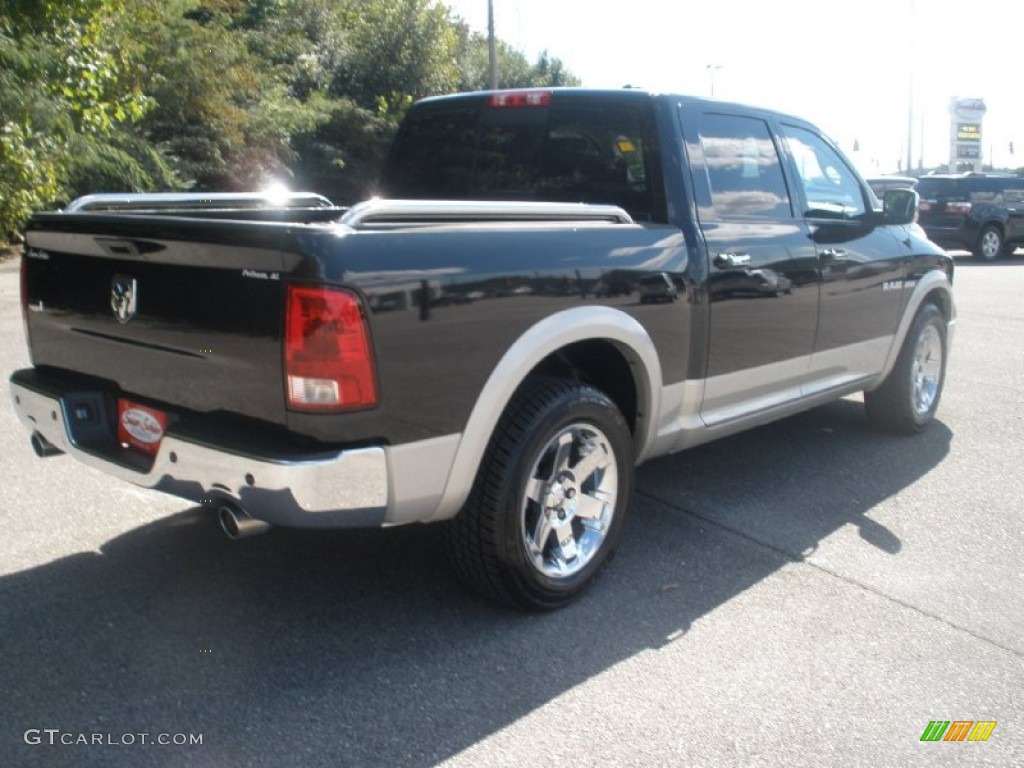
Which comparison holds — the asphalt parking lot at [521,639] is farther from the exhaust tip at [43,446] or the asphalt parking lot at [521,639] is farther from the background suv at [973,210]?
Answer: the background suv at [973,210]

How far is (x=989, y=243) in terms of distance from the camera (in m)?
20.2

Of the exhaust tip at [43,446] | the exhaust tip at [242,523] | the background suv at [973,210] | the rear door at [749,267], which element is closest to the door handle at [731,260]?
the rear door at [749,267]

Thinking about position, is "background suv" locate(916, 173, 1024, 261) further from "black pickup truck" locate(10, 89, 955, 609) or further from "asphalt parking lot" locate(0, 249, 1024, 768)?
"asphalt parking lot" locate(0, 249, 1024, 768)

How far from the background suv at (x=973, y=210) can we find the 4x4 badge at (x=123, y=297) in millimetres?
18642

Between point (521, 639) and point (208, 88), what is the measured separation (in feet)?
55.6

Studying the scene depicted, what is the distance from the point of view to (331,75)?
2888 cm

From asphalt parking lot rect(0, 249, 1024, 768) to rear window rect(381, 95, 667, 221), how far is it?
59.8 inches

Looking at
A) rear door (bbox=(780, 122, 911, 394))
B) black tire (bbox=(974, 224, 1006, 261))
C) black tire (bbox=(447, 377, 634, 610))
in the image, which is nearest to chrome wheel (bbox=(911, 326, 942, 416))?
rear door (bbox=(780, 122, 911, 394))

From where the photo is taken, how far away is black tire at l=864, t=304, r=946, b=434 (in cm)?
617

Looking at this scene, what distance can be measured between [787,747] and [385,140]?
25.0 meters

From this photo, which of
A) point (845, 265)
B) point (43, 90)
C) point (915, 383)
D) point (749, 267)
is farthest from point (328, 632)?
point (43, 90)

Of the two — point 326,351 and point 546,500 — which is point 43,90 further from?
point 326,351

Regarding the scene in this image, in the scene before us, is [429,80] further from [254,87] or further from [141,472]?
[141,472]

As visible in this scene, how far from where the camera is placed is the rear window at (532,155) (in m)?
4.47
